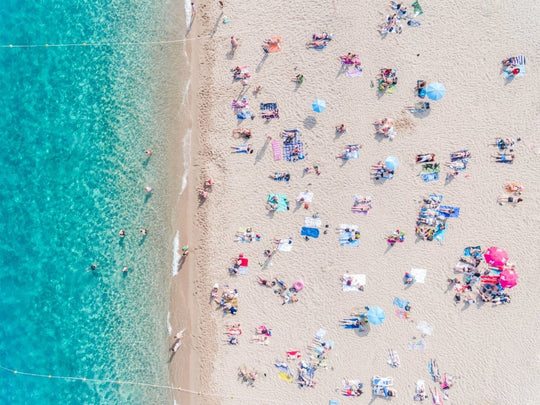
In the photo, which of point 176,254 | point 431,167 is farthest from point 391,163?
point 176,254

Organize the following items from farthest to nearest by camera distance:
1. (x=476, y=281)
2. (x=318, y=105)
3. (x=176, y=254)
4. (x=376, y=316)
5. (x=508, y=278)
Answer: (x=176, y=254)
(x=476, y=281)
(x=318, y=105)
(x=376, y=316)
(x=508, y=278)

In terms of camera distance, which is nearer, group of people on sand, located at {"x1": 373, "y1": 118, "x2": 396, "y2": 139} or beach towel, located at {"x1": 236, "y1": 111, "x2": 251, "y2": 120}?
group of people on sand, located at {"x1": 373, "y1": 118, "x2": 396, "y2": 139}

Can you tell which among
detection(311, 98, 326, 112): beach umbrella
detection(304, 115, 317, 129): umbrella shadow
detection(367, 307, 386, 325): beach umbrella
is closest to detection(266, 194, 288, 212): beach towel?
detection(304, 115, 317, 129): umbrella shadow

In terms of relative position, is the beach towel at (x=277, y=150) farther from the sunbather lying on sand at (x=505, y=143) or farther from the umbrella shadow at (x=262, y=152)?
the sunbather lying on sand at (x=505, y=143)

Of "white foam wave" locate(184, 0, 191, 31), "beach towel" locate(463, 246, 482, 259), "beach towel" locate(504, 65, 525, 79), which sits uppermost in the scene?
"white foam wave" locate(184, 0, 191, 31)

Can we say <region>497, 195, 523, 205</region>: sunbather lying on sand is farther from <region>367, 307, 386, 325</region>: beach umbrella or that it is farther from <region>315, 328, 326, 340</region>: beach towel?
<region>315, 328, 326, 340</region>: beach towel

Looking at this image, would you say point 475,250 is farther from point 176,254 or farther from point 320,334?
point 176,254

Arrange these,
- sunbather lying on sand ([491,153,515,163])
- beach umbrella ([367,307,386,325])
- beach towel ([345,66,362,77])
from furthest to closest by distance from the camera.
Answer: beach towel ([345,66,362,77]) → sunbather lying on sand ([491,153,515,163]) → beach umbrella ([367,307,386,325])
